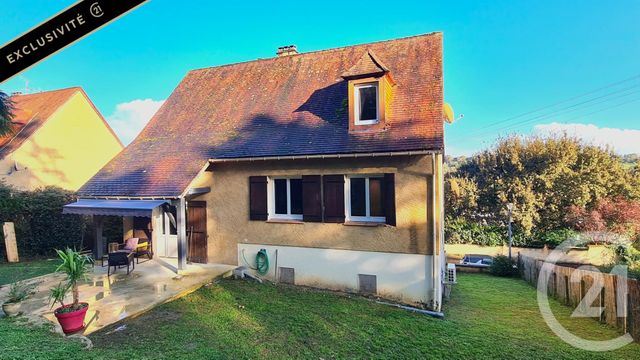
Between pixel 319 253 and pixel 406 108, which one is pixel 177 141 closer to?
pixel 319 253

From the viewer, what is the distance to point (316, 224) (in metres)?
12.0

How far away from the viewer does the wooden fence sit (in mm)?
8508

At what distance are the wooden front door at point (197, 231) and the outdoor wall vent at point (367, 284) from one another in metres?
6.38

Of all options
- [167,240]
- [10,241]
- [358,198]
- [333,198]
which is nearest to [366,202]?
[358,198]

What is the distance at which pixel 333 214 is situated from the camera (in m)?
11.8

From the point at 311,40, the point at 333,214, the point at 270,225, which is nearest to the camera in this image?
the point at 333,214

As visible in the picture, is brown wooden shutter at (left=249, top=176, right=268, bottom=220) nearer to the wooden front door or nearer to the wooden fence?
the wooden front door

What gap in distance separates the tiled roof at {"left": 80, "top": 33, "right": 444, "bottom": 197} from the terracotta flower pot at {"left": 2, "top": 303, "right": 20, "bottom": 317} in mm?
4908

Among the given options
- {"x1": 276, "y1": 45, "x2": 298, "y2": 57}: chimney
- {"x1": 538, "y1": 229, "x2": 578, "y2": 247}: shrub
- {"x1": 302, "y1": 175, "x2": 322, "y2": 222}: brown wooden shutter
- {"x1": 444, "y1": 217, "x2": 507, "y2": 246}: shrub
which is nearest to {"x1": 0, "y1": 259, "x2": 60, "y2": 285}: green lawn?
{"x1": 302, "y1": 175, "x2": 322, "y2": 222}: brown wooden shutter

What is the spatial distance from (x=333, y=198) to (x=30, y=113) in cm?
2557

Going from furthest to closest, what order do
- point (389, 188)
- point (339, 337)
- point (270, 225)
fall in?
point (270, 225)
point (389, 188)
point (339, 337)

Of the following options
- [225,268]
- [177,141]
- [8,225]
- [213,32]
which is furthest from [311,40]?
[8,225]

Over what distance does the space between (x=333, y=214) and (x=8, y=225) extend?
1537 centimetres

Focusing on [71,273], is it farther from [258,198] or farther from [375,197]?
[375,197]
